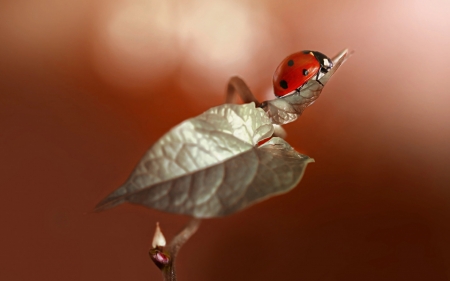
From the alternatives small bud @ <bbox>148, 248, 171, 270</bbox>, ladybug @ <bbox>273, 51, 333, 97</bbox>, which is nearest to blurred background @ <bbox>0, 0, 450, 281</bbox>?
ladybug @ <bbox>273, 51, 333, 97</bbox>

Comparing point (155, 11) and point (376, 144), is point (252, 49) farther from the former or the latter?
point (376, 144)

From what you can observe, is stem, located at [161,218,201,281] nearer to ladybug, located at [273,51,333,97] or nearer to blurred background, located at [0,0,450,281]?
ladybug, located at [273,51,333,97]

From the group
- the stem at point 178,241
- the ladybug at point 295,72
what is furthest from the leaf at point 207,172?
the ladybug at point 295,72

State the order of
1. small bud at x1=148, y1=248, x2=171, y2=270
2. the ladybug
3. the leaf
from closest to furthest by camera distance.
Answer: the leaf < small bud at x1=148, y1=248, x2=171, y2=270 < the ladybug

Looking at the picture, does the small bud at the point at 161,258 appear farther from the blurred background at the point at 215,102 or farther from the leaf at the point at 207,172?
the blurred background at the point at 215,102

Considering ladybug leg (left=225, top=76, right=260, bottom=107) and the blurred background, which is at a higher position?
ladybug leg (left=225, top=76, right=260, bottom=107)

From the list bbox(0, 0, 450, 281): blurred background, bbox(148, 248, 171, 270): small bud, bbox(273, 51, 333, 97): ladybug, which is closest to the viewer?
bbox(148, 248, 171, 270): small bud

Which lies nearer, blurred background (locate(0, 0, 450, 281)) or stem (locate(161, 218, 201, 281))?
stem (locate(161, 218, 201, 281))
